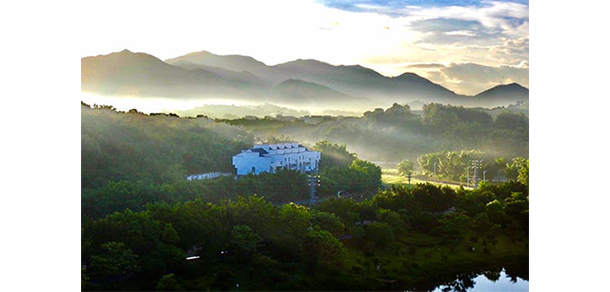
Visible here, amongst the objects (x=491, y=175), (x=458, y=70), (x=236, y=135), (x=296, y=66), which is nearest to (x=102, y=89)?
(x=236, y=135)

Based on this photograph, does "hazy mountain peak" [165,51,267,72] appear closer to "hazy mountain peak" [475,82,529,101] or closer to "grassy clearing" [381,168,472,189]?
"grassy clearing" [381,168,472,189]

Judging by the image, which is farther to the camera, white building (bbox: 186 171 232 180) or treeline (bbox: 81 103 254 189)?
white building (bbox: 186 171 232 180)

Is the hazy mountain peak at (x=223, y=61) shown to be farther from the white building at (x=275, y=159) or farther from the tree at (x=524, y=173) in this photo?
the tree at (x=524, y=173)

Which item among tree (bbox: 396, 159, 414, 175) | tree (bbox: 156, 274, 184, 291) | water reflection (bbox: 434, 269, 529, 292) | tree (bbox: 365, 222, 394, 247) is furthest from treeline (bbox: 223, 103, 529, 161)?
tree (bbox: 156, 274, 184, 291)

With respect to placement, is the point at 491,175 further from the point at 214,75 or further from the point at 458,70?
the point at 214,75

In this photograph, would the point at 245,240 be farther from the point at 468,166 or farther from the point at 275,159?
the point at 468,166
